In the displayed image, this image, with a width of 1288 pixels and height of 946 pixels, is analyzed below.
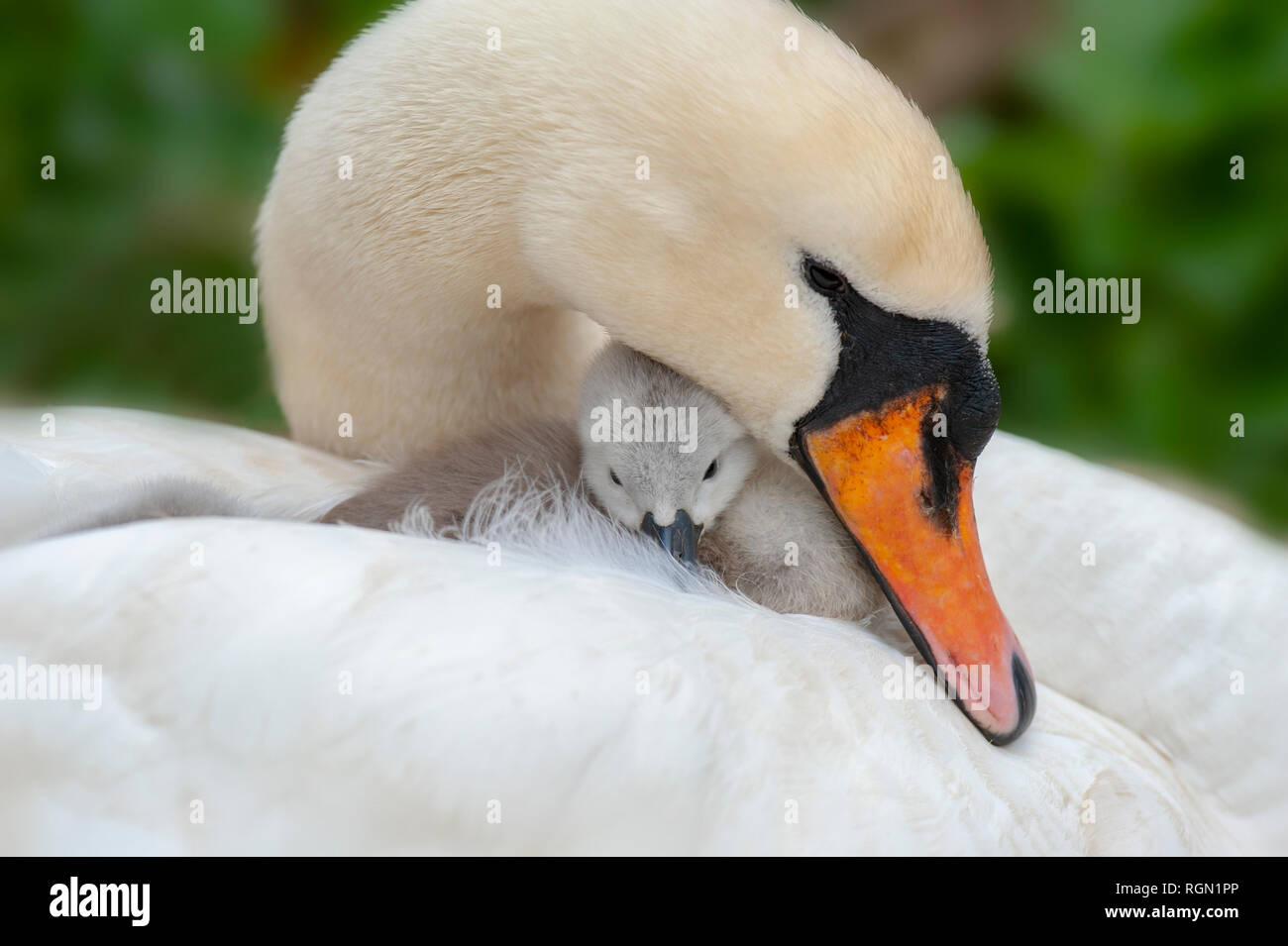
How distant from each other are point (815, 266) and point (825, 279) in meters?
0.01

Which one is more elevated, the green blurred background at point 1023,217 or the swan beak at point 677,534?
the green blurred background at point 1023,217

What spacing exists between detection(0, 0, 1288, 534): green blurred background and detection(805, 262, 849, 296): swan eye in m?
1.42

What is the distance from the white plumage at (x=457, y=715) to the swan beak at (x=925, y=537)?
4cm

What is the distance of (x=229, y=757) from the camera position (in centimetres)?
96

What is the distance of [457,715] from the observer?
96cm

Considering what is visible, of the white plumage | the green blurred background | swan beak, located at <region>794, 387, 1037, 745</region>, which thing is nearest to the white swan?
swan beak, located at <region>794, 387, 1037, 745</region>

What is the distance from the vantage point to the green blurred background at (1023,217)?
2.50m

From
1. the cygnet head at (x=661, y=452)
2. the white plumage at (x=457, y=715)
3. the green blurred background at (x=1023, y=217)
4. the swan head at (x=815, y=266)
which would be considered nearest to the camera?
the white plumage at (x=457, y=715)

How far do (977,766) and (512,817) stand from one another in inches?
14.0

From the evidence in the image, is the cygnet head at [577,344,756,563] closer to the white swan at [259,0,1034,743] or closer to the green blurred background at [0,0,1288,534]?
the white swan at [259,0,1034,743]

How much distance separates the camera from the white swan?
1.11 metres

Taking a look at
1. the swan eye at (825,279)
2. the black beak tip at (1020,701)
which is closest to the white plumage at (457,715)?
the black beak tip at (1020,701)

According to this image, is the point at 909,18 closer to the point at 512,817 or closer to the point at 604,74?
the point at 604,74

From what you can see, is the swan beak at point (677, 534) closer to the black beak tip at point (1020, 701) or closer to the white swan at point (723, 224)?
the white swan at point (723, 224)
